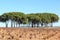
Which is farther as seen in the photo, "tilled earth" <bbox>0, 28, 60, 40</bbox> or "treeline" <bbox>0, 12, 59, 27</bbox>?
"treeline" <bbox>0, 12, 59, 27</bbox>

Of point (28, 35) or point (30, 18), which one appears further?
point (30, 18)

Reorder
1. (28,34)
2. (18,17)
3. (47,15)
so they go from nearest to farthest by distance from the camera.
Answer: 1. (28,34)
2. (18,17)
3. (47,15)

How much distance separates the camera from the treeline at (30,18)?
7456cm

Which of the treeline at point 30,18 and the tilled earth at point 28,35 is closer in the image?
the tilled earth at point 28,35

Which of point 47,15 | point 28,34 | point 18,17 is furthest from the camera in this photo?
point 47,15

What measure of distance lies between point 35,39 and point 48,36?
1470 mm

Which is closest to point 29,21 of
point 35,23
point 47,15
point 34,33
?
point 35,23

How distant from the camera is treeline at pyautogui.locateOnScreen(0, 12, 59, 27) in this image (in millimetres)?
74562

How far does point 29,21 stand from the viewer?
259 feet

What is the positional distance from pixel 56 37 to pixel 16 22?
57800mm

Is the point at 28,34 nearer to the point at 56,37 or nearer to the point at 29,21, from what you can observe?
the point at 56,37

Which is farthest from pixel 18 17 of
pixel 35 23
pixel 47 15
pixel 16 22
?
pixel 47 15

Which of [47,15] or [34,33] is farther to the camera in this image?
[47,15]

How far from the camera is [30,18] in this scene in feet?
259
